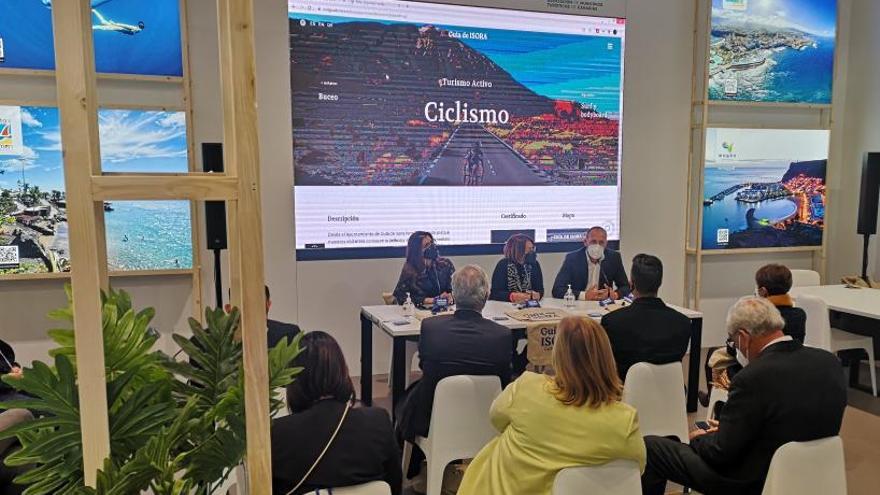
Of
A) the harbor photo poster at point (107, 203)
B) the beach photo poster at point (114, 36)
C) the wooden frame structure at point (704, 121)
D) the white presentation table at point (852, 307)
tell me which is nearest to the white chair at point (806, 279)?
the white presentation table at point (852, 307)

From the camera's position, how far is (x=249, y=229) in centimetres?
130

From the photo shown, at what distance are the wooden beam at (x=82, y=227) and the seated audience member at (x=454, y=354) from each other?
198cm

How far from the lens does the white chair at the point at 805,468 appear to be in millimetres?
2320

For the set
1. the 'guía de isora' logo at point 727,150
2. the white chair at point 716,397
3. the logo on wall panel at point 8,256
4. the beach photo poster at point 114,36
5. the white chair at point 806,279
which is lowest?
the white chair at point 716,397

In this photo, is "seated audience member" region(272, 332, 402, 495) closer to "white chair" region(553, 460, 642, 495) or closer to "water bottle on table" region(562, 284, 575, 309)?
"white chair" region(553, 460, 642, 495)

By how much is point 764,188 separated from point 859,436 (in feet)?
9.52

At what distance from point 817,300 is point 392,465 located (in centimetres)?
385

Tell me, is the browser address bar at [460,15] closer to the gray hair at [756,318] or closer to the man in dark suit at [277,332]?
the man in dark suit at [277,332]

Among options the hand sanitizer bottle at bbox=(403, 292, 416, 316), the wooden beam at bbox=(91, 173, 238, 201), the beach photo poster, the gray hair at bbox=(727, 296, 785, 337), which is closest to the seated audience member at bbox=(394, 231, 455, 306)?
the hand sanitizer bottle at bbox=(403, 292, 416, 316)

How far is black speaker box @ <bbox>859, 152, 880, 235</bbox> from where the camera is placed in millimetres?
6027

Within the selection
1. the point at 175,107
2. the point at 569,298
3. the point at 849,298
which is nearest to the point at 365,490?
the point at 569,298

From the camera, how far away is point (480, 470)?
8.23 ft

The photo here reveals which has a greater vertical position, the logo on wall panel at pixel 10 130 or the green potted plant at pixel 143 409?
the logo on wall panel at pixel 10 130

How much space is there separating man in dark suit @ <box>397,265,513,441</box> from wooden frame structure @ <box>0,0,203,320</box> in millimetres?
2433
